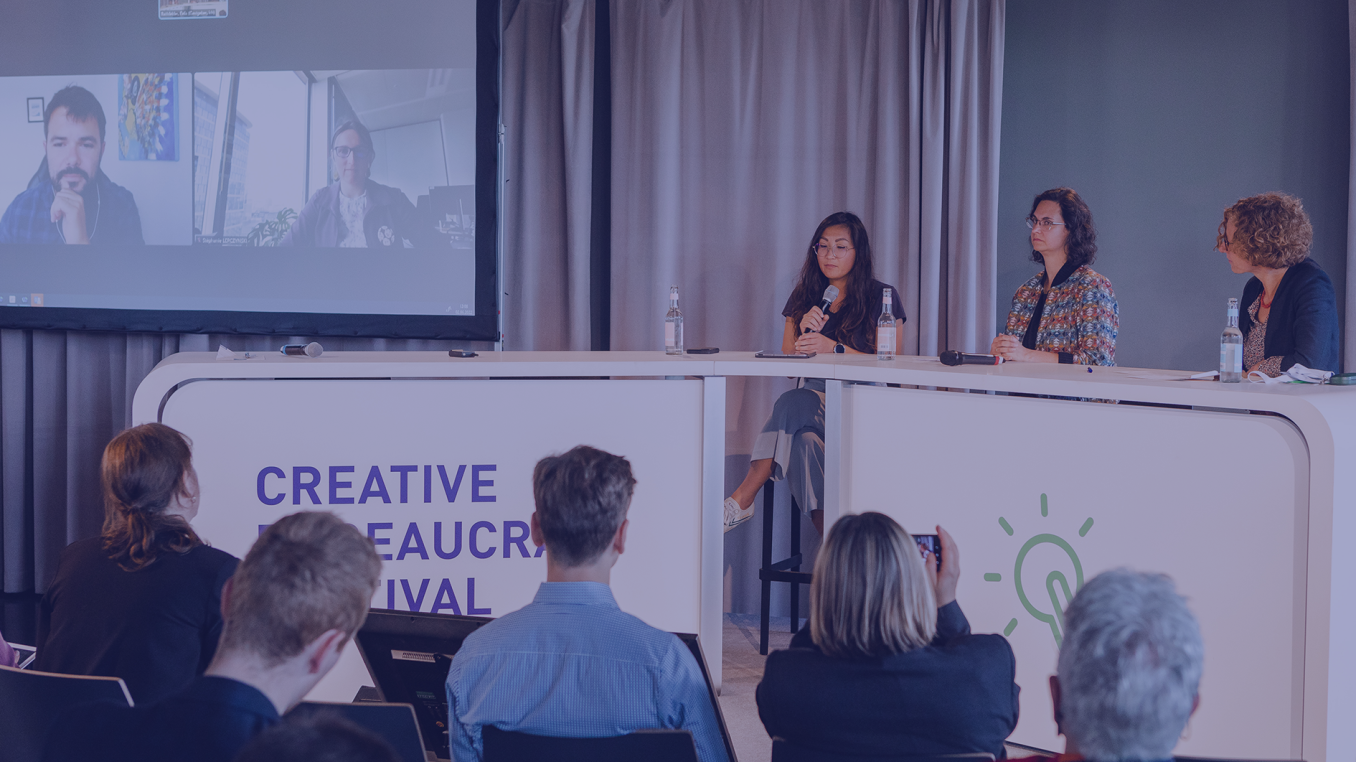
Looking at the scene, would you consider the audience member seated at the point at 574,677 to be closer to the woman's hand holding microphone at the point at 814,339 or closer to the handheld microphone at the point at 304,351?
the handheld microphone at the point at 304,351

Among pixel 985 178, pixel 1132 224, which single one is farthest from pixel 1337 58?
pixel 985 178

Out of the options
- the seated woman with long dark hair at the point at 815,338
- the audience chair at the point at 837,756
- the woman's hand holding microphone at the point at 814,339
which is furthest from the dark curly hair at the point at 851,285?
the audience chair at the point at 837,756

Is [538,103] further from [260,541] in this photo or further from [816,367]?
[260,541]

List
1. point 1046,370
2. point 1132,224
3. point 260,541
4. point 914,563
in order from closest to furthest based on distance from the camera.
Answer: point 260,541 < point 914,563 < point 1046,370 < point 1132,224

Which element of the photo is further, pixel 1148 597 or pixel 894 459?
pixel 894 459

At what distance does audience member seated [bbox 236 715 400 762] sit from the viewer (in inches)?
26.8

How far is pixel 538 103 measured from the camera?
411 cm

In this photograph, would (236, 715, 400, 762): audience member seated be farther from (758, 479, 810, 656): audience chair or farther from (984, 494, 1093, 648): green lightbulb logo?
(758, 479, 810, 656): audience chair

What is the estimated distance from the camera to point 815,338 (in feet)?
10.9

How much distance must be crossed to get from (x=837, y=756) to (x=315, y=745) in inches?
31.8

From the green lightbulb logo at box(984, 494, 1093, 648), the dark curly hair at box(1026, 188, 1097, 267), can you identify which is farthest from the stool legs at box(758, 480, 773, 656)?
the dark curly hair at box(1026, 188, 1097, 267)

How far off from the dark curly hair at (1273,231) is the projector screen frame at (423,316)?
98.2 inches

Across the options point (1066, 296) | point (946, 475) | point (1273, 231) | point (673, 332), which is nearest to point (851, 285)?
point (1066, 296)

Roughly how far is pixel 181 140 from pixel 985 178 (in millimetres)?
3116
